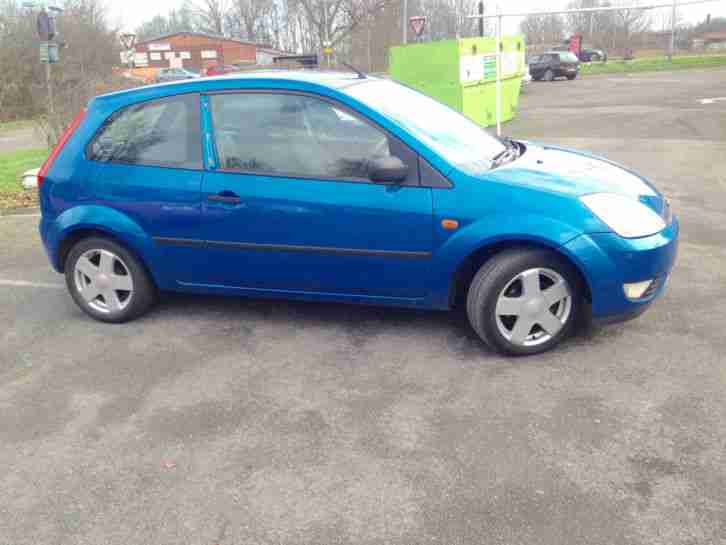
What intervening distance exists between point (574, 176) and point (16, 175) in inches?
410

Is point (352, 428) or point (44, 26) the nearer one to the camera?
point (352, 428)

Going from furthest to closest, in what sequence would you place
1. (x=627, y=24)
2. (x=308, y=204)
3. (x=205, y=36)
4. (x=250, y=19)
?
(x=250, y=19) < (x=205, y=36) < (x=627, y=24) < (x=308, y=204)

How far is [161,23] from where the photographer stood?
303 feet

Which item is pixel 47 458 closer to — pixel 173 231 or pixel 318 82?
pixel 173 231

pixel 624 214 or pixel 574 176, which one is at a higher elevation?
pixel 574 176

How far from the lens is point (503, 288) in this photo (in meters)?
4.08

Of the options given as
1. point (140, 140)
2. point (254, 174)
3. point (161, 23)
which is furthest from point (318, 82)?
point (161, 23)

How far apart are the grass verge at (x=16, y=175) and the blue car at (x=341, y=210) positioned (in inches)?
204

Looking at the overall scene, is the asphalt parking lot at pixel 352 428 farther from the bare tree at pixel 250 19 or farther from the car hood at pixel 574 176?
the bare tree at pixel 250 19

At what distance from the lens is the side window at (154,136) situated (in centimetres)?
466

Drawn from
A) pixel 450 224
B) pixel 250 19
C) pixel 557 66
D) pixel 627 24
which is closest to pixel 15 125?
pixel 450 224

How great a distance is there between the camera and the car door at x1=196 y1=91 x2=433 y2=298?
423 cm

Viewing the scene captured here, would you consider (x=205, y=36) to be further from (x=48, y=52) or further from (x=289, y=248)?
(x=289, y=248)

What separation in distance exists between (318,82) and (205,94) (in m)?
0.76
